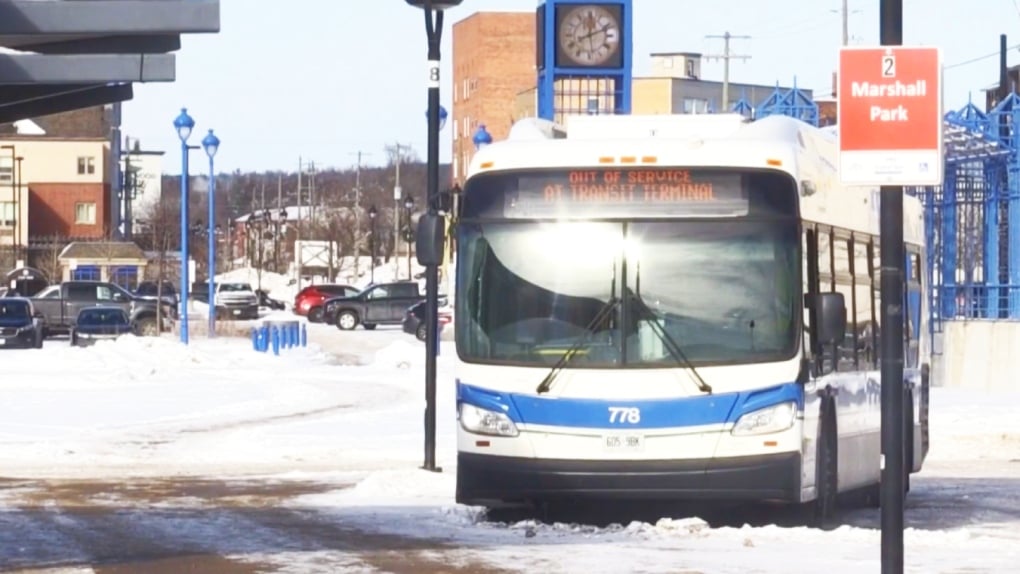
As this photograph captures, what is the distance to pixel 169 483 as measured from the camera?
19250 millimetres

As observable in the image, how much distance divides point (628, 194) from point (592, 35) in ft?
58.5

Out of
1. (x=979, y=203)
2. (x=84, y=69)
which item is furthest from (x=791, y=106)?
(x=84, y=69)

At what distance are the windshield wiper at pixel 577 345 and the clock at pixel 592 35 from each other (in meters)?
17.9

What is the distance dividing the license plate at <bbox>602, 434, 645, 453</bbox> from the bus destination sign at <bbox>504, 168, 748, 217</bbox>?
1.64 metres

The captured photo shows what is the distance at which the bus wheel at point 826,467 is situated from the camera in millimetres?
14773

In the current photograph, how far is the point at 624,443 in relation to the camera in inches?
542

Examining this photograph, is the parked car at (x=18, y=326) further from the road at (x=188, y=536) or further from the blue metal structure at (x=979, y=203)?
the road at (x=188, y=536)

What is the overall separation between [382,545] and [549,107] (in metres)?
18.8

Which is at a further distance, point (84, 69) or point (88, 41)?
point (88, 41)

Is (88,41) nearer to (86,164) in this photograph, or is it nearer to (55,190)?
(86,164)

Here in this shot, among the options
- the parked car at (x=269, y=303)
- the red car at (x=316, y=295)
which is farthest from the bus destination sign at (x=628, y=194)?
the parked car at (x=269, y=303)

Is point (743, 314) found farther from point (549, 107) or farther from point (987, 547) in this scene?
point (549, 107)

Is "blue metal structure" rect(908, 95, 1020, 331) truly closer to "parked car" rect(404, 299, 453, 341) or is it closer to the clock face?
the clock face

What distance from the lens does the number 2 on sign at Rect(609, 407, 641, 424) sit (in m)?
13.8
